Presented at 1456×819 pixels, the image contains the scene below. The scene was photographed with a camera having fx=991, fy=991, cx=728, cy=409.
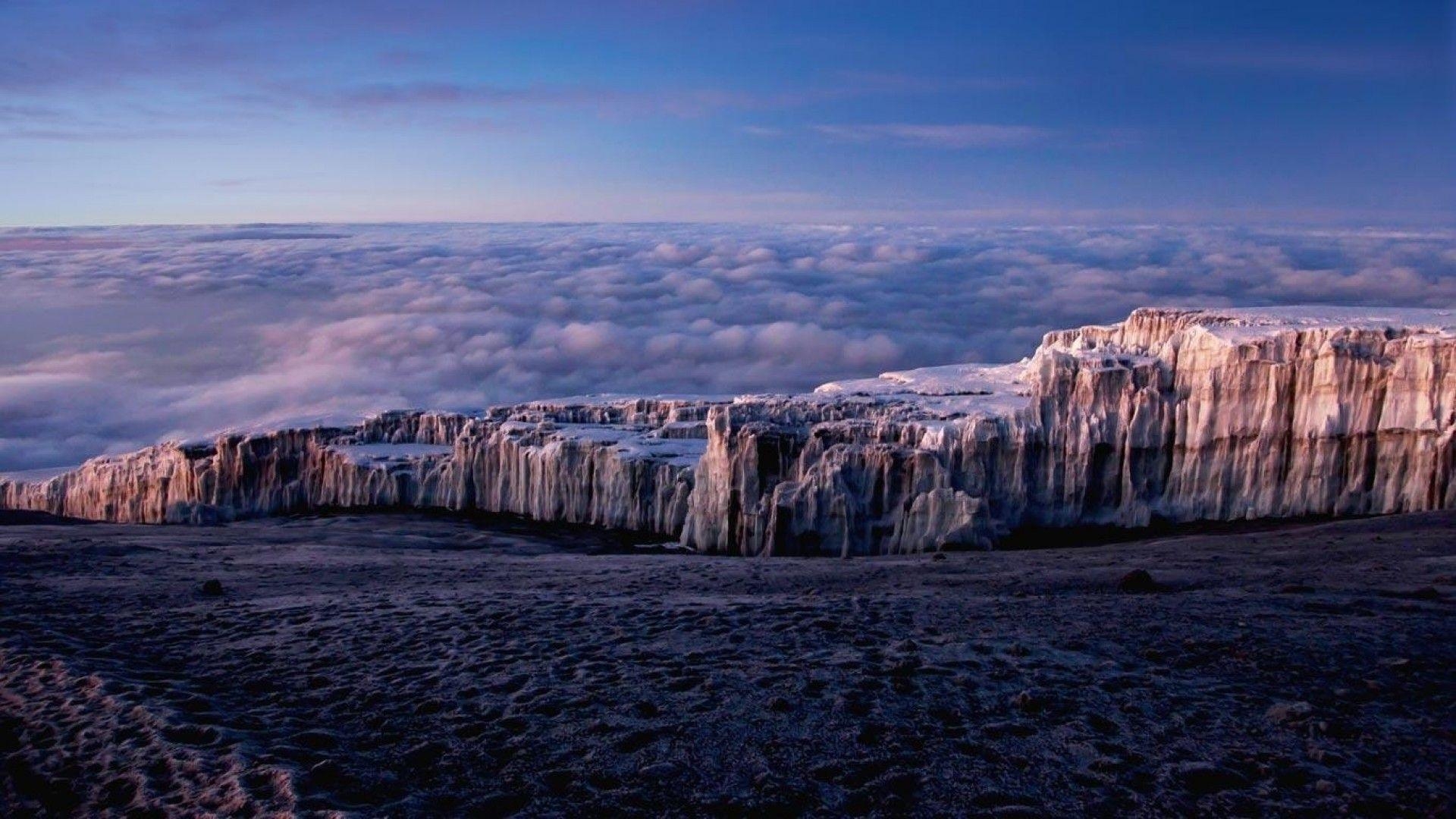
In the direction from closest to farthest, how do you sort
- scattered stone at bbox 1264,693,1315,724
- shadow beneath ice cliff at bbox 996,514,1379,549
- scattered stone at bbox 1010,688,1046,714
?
1. scattered stone at bbox 1264,693,1315,724
2. scattered stone at bbox 1010,688,1046,714
3. shadow beneath ice cliff at bbox 996,514,1379,549

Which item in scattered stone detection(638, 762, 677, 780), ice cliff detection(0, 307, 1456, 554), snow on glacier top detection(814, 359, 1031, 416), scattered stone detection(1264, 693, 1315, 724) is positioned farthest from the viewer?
snow on glacier top detection(814, 359, 1031, 416)

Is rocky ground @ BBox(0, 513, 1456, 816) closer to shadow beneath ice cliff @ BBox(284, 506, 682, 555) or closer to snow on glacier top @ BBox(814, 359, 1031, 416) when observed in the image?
shadow beneath ice cliff @ BBox(284, 506, 682, 555)

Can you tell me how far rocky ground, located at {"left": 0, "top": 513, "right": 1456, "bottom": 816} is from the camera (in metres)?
9.12

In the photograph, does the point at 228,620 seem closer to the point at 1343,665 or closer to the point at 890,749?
the point at 890,749

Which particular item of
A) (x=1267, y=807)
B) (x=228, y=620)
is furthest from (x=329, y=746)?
(x=1267, y=807)

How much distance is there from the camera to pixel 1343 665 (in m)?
12.2

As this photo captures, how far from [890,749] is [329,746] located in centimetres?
582

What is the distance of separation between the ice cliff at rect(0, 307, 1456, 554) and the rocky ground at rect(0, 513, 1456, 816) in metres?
19.6

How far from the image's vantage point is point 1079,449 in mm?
41469

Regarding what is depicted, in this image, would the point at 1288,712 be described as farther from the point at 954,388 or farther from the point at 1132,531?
the point at 954,388

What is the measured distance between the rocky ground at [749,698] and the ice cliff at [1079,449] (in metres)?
19.6

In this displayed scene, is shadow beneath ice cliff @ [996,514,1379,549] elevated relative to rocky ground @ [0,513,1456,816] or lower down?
lower down

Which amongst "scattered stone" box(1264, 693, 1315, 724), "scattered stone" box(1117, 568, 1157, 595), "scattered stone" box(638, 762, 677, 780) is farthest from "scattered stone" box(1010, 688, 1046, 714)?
"scattered stone" box(1117, 568, 1157, 595)

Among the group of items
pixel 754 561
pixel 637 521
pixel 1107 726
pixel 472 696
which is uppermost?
pixel 1107 726
